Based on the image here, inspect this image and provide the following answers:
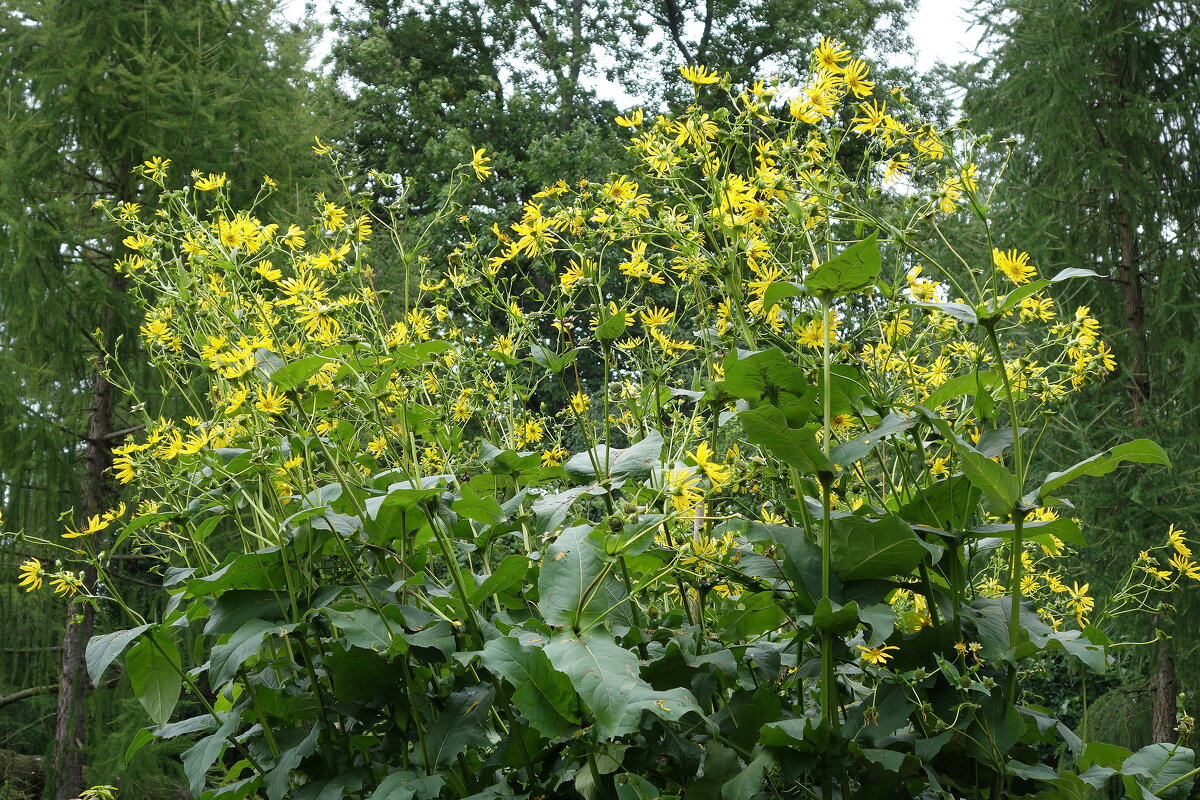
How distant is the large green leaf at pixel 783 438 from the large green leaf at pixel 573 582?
0.77 feet

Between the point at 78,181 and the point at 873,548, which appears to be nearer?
the point at 873,548

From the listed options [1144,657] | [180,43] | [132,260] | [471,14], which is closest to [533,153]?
[471,14]

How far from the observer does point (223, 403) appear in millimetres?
1503

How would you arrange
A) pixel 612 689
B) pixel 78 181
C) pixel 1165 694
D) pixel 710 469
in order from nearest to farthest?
pixel 612 689 → pixel 710 469 → pixel 1165 694 → pixel 78 181

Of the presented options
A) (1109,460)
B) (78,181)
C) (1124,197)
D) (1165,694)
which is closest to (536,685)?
(1109,460)

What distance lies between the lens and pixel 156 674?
1.37 m

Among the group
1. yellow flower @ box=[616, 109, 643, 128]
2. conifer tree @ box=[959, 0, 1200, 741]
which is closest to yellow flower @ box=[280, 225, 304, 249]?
yellow flower @ box=[616, 109, 643, 128]

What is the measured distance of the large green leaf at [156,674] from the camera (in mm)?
1342

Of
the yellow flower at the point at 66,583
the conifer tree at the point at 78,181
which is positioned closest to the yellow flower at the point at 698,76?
the yellow flower at the point at 66,583

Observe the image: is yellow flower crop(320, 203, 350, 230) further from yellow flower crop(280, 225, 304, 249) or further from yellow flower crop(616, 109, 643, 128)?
yellow flower crop(616, 109, 643, 128)

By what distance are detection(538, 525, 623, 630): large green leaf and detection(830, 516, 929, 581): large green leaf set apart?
284 millimetres

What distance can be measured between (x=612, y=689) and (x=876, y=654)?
1.29 ft

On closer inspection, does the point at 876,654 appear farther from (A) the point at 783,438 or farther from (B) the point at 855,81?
(B) the point at 855,81

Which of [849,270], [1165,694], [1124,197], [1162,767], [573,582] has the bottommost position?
[1165,694]
